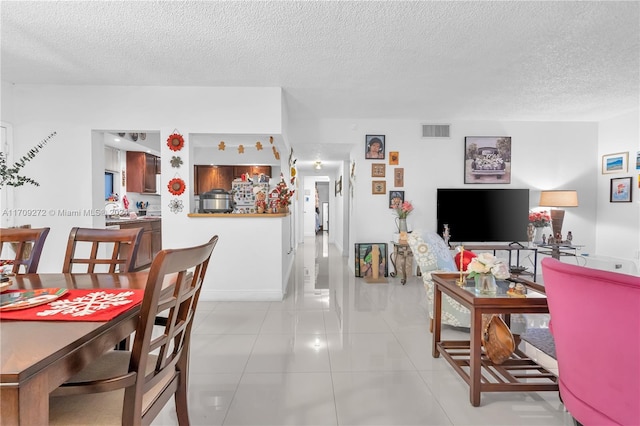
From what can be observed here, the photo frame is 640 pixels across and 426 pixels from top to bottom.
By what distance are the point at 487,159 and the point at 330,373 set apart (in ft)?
15.0

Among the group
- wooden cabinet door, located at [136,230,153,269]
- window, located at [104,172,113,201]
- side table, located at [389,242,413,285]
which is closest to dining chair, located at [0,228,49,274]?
wooden cabinet door, located at [136,230,153,269]

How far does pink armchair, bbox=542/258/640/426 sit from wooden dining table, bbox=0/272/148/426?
1688mm

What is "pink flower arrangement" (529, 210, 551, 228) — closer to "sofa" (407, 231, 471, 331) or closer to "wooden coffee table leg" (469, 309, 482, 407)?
"sofa" (407, 231, 471, 331)

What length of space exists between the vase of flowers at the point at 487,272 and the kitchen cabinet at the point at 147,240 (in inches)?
197

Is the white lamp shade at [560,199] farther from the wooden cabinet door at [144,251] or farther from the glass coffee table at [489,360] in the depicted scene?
the wooden cabinet door at [144,251]

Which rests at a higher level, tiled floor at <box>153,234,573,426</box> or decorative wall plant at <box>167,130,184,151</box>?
decorative wall plant at <box>167,130,184,151</box>

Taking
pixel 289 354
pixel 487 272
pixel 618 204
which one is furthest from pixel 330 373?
pixel 618 204

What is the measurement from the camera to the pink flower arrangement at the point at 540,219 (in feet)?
16.8

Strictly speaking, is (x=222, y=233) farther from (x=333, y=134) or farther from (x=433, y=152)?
(x=433, y=152)

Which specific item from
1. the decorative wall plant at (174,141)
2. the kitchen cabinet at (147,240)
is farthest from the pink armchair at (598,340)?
the kitchen cabinet at (147,240)

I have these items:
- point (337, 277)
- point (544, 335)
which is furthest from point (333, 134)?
point (544, 335)

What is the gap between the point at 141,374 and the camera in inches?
40.3

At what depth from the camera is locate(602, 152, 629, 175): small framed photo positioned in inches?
196

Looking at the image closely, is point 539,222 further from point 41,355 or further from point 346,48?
point 41,355
